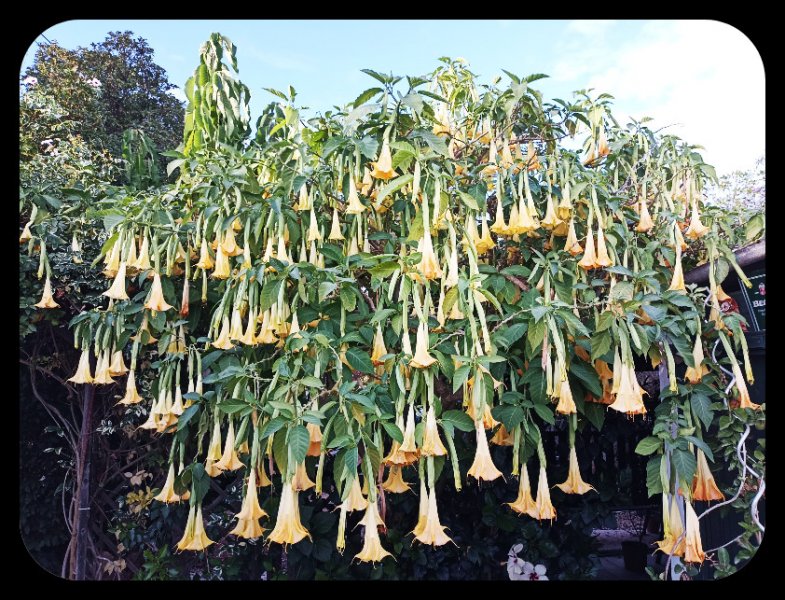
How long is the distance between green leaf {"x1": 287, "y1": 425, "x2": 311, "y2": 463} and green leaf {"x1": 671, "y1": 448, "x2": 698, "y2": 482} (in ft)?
3.26

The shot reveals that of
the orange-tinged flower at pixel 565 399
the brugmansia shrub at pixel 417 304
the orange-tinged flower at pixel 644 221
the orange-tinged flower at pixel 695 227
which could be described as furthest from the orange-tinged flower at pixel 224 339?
the orange-tinged flower at pixel 695 227

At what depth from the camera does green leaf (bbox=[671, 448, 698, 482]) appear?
4.83ft

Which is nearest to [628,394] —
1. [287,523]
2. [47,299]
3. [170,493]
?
[287,523]

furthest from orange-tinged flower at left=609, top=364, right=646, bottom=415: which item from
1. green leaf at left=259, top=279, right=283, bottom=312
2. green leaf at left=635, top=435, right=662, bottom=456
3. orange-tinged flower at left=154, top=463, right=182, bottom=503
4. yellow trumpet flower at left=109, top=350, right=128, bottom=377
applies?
yellow trumpet flower at left=109, top=350, right=128, bottom=377

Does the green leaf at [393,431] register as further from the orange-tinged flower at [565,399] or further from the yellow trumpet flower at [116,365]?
the yellow trumpet flower at [116,365]

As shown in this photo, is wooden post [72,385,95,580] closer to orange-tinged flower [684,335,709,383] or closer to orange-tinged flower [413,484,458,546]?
orange-tinged flower [413,484,458,546]

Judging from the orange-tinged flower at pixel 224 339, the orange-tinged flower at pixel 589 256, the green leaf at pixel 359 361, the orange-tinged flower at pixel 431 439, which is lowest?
the orange-tinged flower at pixel 431 439

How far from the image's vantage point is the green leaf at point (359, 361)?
4.99 ft

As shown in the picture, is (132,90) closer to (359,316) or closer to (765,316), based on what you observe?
(359,316)

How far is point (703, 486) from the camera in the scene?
5.41 ft

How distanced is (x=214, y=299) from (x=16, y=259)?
0.78m

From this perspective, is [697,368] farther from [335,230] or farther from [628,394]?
[335,230]

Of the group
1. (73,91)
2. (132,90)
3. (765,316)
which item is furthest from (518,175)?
(132,90)

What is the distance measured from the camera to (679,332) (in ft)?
5.14
